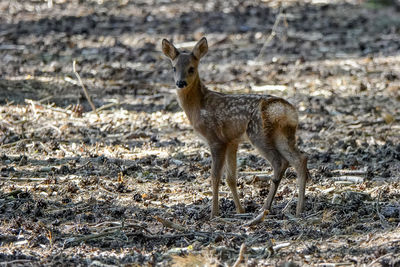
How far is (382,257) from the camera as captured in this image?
5734 millimetres

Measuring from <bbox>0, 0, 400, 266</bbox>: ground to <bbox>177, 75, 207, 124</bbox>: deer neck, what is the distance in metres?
1.02

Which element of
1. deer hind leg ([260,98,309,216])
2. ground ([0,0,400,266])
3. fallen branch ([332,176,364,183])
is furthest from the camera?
fallen branch ([332,176,364,183])

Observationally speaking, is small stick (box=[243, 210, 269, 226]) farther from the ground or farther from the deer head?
the deer head

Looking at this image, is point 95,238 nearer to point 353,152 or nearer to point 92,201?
point 92,201

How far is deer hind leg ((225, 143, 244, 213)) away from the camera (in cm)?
769

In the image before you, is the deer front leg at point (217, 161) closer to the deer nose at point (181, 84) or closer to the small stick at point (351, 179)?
the deer nose at point (181, 84)

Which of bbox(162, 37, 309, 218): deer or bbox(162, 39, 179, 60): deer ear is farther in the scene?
bbox(162, 39, 179, 60): deer ear

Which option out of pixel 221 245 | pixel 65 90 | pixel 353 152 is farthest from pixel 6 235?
pixel 65 90

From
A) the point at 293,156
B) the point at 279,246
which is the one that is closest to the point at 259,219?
the point at 279,246

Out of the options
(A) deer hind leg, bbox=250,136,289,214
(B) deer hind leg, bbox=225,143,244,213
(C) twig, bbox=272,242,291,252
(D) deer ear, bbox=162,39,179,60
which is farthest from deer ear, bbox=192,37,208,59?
(C) twig, bbox=272,242,291,252

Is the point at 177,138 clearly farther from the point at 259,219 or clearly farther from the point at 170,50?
the point at 259,219

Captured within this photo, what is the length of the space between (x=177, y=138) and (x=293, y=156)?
3.74 m

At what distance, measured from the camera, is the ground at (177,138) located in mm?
6508

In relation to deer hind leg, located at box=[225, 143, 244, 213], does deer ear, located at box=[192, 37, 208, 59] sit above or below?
above
